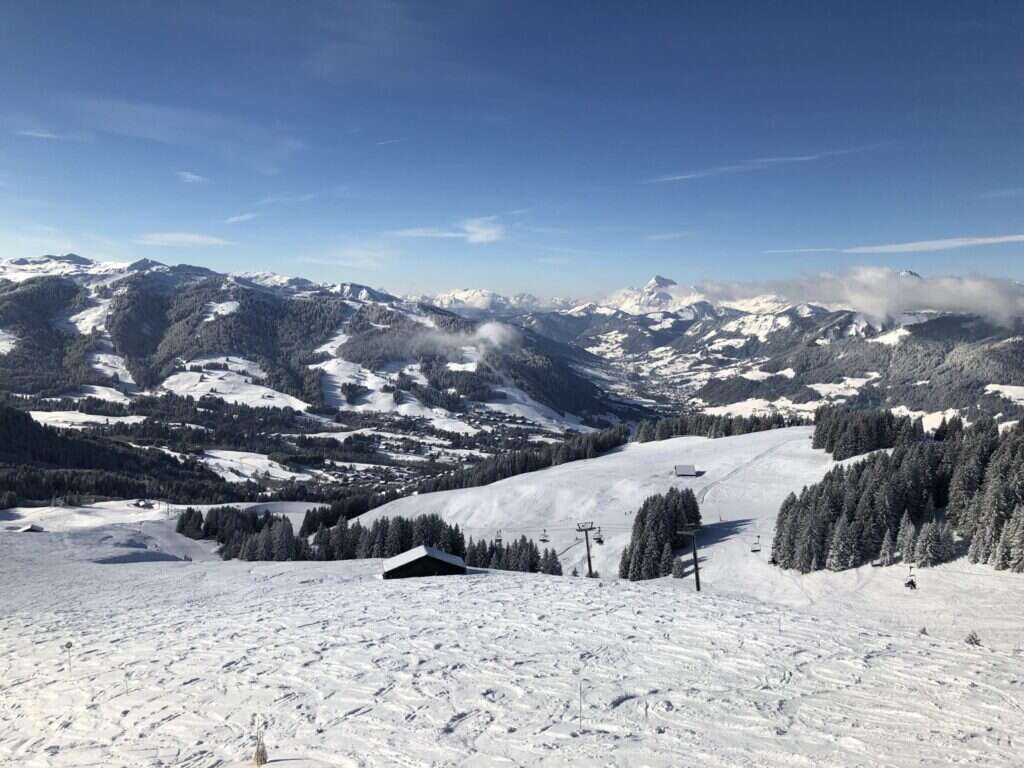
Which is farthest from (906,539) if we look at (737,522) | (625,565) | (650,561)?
(737,522)

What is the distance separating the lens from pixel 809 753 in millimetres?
11664

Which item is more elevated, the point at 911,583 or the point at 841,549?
the point at 841,549

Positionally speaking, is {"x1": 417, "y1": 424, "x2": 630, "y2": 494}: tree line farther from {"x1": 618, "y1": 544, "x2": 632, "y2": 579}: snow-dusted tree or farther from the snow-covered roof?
the snow-covered roof

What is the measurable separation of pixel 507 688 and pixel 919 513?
65133 millimetres

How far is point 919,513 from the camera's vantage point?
6456 cm

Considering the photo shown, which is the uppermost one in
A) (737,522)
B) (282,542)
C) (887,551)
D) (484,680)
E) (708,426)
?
(708,426)

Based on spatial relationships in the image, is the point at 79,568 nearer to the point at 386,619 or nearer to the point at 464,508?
the point at 386,619

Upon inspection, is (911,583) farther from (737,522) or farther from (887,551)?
(737,522)

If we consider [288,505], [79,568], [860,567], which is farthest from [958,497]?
[288,505]

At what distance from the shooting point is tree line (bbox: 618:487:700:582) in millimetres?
70562

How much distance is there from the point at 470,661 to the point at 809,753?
9065 mm

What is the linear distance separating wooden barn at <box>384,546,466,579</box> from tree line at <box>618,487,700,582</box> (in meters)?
28.8

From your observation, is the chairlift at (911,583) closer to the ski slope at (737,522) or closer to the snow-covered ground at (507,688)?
the ski slope at (737,522)

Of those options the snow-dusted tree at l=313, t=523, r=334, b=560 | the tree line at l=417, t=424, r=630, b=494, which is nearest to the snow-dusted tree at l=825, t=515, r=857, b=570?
the snow-dusted tree at l=313, t=523, r=334, b=560
